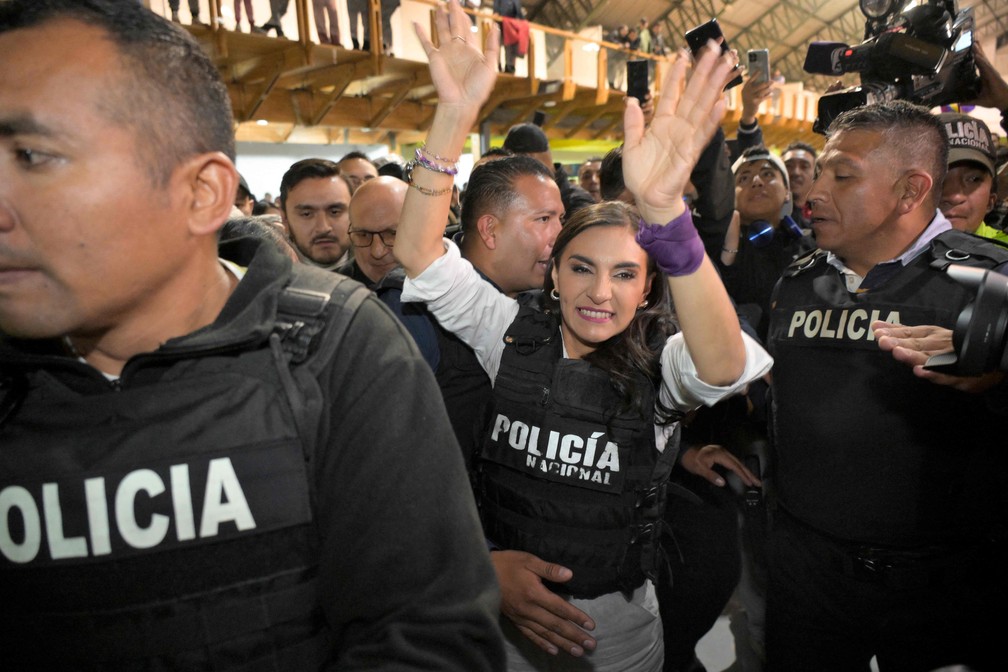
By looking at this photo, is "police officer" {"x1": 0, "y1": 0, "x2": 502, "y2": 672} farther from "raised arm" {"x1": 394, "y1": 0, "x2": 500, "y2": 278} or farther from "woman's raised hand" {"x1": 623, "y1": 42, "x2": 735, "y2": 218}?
"raised arm" {"x1": 394, "y1": 0, "x2": 500, "y2": 278}

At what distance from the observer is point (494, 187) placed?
2027 mm

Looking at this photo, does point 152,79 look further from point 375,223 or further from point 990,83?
point 990,83

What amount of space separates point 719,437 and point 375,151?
32.1 feet

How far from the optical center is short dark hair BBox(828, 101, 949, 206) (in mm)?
1726

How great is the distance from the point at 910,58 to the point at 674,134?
1.47 meters

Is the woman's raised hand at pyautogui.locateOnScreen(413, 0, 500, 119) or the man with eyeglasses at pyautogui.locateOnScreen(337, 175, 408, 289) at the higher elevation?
the woman's raised hand at pyautogui.locateOnScreen(413, 0, 500, 119)

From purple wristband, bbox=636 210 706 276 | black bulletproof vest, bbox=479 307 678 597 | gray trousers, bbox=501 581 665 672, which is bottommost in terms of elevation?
gray trousers, bbox=501 581 665 672

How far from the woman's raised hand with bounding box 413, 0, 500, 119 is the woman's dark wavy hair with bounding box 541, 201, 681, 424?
0.43m

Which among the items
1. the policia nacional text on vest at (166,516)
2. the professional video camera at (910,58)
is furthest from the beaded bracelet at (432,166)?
the professional video camera at (910,58)

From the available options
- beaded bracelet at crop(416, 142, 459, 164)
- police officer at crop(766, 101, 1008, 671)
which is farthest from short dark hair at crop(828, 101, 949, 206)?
beaded bracelet at crop(416, 142, 459, 164)

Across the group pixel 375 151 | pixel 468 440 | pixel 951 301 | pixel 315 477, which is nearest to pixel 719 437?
pixel 951 301

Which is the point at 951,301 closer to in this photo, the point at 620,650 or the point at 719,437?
the point at 719,437

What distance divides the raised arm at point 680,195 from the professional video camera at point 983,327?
14.6 inches

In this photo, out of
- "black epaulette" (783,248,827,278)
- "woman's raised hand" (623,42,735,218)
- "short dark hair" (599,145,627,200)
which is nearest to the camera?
"woman's raised hand" (623,42,735,218)
